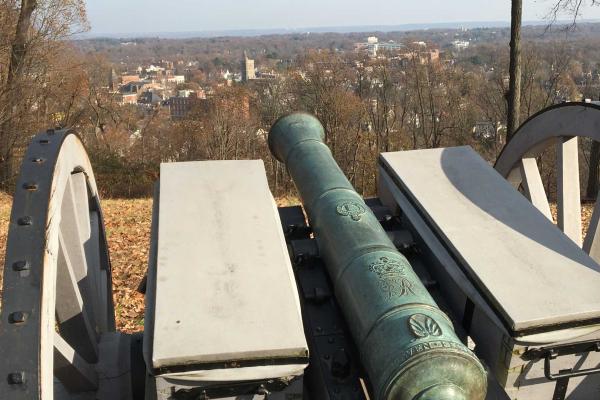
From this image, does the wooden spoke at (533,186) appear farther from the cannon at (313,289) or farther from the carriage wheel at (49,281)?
the carriage wheel at (49,281)

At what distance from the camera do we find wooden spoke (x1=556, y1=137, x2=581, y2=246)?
4082 millimetres

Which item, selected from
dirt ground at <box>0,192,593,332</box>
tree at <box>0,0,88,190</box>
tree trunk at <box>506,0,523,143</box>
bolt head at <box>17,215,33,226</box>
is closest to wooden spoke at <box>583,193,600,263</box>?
bolt head at <box>17,215,33,226</box>

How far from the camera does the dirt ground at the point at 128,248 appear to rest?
5.95 metres

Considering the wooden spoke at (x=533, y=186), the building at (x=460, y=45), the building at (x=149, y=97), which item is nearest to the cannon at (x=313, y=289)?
the wooden spoke at (x=533, y=186)

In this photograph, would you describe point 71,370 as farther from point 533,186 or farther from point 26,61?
point 26,61

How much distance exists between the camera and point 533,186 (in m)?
4.41

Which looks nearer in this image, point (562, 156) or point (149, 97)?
point (562, 156)

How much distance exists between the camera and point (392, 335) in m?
2.28

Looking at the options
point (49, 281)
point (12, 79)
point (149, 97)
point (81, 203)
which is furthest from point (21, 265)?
point (149, 97)

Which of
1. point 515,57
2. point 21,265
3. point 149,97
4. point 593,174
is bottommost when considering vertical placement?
point 149,97

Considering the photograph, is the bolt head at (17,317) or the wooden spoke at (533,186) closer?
the bolt head at (17,317)

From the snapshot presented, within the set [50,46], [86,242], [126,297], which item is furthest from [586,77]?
[86,242]

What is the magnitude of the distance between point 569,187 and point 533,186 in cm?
28

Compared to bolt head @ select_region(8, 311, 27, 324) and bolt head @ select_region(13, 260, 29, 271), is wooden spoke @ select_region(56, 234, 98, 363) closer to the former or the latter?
bolt head @ select_region(13, 260, 29, 271)
